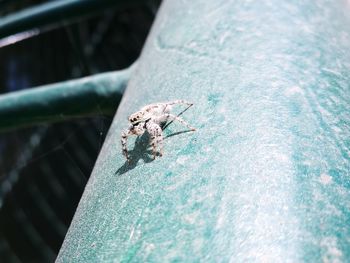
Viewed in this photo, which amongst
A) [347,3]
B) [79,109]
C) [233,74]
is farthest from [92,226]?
[347,3]

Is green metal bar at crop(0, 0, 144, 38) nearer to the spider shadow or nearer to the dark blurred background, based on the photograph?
the spider shadow

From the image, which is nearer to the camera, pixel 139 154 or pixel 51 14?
pixel 139 154

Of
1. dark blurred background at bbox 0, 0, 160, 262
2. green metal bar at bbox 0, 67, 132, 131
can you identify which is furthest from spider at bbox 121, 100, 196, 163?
dark blurred background at bbox 0, 0, 160, 262

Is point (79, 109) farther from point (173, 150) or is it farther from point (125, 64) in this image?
point (125, 64)

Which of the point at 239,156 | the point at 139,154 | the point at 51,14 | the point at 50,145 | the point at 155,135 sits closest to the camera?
the point at 239,156

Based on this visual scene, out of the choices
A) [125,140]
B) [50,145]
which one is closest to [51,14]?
[125,140]

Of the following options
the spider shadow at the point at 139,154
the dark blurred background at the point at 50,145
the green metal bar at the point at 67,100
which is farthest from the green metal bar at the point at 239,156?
the dark blurred background at the point at 50,145

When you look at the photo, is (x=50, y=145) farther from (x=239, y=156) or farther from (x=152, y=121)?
(x=239, y=156)
